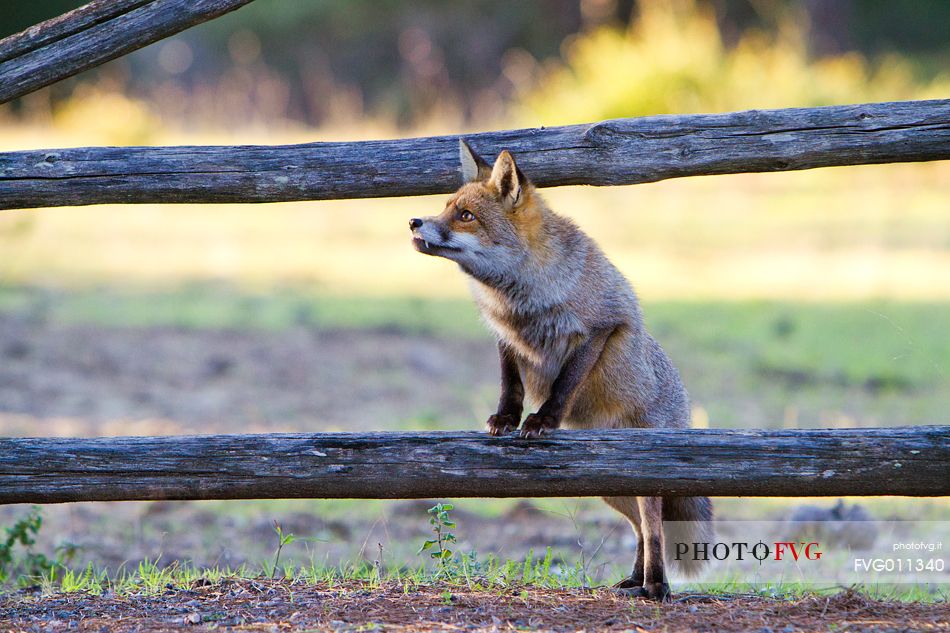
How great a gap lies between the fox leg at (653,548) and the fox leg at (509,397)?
1.95 ft

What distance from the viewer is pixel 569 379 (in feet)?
12.9

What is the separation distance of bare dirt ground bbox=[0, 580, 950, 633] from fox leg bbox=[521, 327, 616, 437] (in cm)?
62

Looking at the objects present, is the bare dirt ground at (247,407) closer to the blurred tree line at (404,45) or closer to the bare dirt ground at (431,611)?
the bare dirt ground at (431,611)

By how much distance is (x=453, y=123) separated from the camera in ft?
62.0

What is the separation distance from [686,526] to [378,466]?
146cm

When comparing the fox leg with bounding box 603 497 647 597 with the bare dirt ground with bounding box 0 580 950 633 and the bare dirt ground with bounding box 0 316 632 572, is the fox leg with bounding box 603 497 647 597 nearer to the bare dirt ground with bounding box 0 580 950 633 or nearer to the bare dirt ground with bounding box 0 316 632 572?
the bare dirt ground with bounding box 0 580 950 633

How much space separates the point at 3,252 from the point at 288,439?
8.22 metres

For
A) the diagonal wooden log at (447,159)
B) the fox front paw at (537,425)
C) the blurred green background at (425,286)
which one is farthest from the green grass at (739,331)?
the diagonal wooden log at (447,159)

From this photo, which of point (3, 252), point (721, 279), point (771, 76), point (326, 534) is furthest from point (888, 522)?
point (771, 76)

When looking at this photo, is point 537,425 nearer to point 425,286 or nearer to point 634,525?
point 634,525

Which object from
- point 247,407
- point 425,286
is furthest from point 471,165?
point 425,286

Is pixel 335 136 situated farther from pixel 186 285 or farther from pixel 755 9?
pixel 755 9

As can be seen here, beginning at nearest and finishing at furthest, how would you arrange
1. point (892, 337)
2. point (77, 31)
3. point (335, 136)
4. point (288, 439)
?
point (288, 439)
point (77, 31)
point (892, 337)
point (335, 136)

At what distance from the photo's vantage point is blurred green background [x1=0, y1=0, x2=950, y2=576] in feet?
25.7
